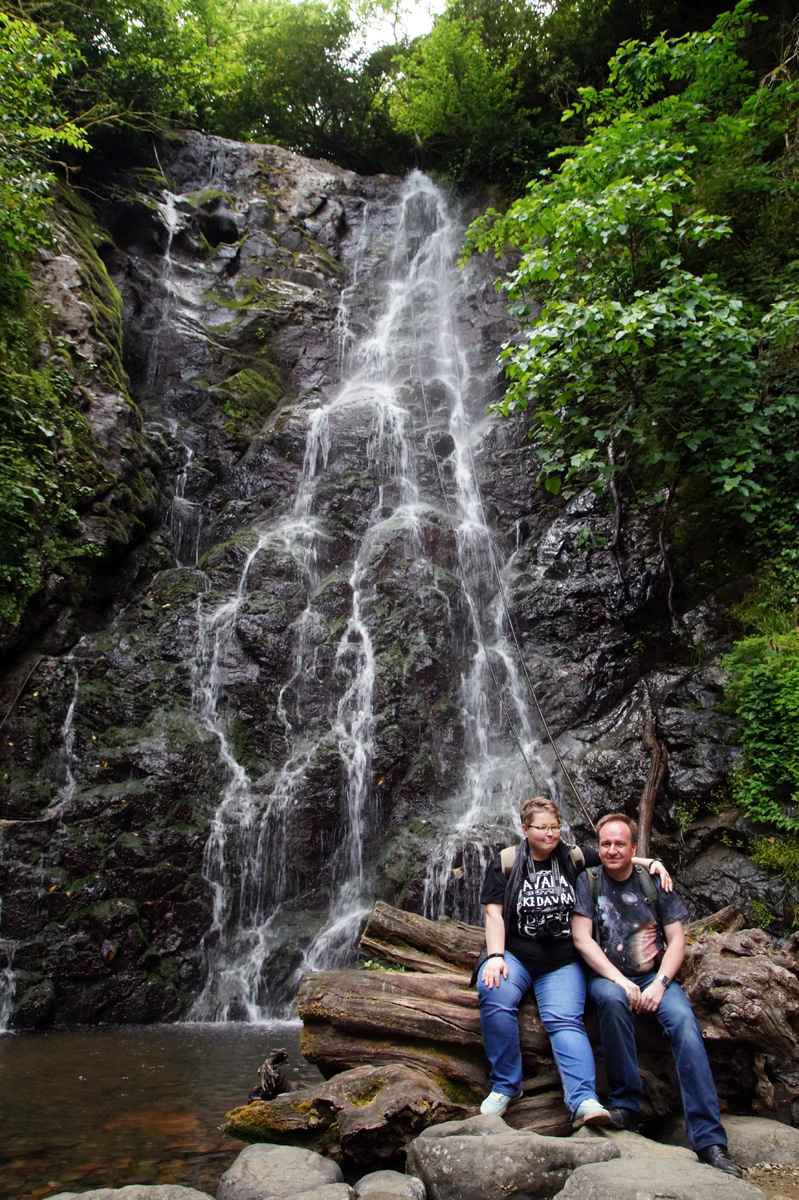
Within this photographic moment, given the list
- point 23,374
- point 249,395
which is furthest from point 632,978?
point 249,395

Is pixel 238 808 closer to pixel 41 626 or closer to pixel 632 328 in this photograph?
pixel 41 626

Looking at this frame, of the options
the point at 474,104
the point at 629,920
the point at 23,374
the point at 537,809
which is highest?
the point at 474,104

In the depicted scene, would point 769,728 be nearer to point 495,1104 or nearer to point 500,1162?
point 495,1104

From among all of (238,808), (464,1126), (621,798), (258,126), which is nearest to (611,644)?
(621,798)

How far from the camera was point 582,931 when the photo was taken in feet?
11.8

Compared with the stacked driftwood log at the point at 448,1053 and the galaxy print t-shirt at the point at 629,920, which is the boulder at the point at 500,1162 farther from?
the galaxy print t-shirt at the point at 629,920

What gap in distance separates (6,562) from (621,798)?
7921 mm

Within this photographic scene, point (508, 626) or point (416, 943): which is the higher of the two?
point (508, 626)

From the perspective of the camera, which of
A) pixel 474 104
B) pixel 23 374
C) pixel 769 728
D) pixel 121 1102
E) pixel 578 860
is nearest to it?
pixel 578 860

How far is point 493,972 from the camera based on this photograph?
346 cm

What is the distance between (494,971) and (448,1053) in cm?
64

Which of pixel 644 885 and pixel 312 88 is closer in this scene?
pixel 644 885

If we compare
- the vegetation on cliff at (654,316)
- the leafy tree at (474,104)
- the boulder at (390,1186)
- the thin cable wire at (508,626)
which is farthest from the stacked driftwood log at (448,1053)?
the leafy tree at (474,104)

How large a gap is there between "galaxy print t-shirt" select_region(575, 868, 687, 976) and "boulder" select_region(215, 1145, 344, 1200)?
1.65 metres
